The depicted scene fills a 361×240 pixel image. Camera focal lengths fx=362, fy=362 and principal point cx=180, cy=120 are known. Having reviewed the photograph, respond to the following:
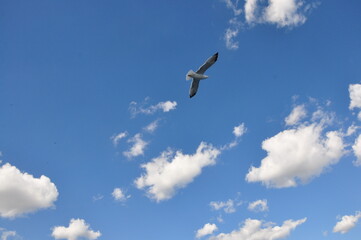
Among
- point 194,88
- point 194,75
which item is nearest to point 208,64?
point 194,75

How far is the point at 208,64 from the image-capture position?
55250mm

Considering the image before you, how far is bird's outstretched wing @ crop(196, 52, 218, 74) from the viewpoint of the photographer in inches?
2156

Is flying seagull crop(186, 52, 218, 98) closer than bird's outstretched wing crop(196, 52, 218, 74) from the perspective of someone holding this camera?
No

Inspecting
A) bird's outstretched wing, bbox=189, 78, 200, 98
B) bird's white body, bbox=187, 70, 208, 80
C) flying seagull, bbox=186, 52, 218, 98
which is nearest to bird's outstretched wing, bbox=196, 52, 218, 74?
flying seagull, bbox=186, 52, 218, 98

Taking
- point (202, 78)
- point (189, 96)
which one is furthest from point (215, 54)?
point (189, 96)

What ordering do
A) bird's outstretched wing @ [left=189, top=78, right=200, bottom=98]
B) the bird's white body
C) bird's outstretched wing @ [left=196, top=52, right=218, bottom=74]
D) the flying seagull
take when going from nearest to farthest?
bird's outstretched wing @ [left=196, top=52, right=218, bottom=74], the flying seagull, the bird's white body, bird's outstretched wing @ [left=189, top=78, right=200, bottom=98]

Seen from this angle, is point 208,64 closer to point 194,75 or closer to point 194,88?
point 194,75

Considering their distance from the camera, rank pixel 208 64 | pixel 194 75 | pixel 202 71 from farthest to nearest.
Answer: pixel 202 71 < pixel 194 75 < pixel 208 64

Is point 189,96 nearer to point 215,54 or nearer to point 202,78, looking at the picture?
point 202,78

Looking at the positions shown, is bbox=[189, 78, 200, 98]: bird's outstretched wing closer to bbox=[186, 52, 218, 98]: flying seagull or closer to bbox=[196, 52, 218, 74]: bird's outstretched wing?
bbox=[186, 52, 218, 98]: flying seagull

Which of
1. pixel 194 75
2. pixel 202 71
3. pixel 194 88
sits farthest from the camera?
pixel 194 88

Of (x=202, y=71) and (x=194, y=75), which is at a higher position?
(x=202, y=71)

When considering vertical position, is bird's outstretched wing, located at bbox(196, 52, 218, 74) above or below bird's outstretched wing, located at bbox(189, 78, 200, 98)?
above

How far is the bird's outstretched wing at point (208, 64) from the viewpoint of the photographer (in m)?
54.8
